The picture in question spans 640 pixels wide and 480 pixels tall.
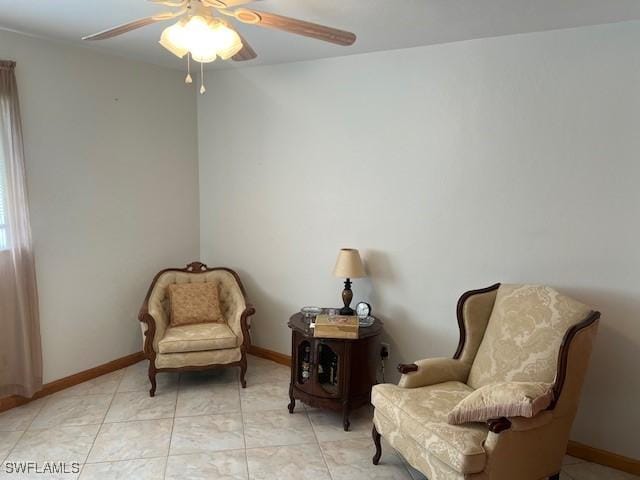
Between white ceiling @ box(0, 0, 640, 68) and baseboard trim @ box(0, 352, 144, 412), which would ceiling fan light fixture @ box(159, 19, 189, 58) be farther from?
baseboard trim @ box(0, 352, 144, 412)

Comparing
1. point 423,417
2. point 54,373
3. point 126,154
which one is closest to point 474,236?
point 423,417

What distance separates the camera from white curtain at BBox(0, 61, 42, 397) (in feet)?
9.33

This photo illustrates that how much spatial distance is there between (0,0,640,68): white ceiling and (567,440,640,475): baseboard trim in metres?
2.40

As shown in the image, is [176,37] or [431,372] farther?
[431,372]

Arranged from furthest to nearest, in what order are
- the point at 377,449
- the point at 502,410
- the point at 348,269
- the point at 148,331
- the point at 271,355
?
the point at 271,355 → the point at 148,331 → the point at 348,269 → the point at 377,449 → the point at 502,410

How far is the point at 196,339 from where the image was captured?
129 inches

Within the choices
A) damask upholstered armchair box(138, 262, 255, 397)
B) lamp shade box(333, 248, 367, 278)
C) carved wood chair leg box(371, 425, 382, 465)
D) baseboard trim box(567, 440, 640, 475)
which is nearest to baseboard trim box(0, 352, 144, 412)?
damask upholstered armchair box(138, 262, 255, 397)

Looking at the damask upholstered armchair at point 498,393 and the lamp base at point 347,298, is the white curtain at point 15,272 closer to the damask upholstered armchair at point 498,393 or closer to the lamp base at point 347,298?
the lamp base at point 347,298

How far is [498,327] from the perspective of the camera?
256 cm

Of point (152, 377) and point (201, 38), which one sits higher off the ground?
point (201, 38)

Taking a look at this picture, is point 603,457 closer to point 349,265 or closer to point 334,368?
point 334,368

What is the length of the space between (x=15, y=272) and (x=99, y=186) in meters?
0.87

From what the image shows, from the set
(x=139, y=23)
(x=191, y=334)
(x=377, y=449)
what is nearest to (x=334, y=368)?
(x=377, y=449)

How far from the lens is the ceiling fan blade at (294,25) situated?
1.68 meters
